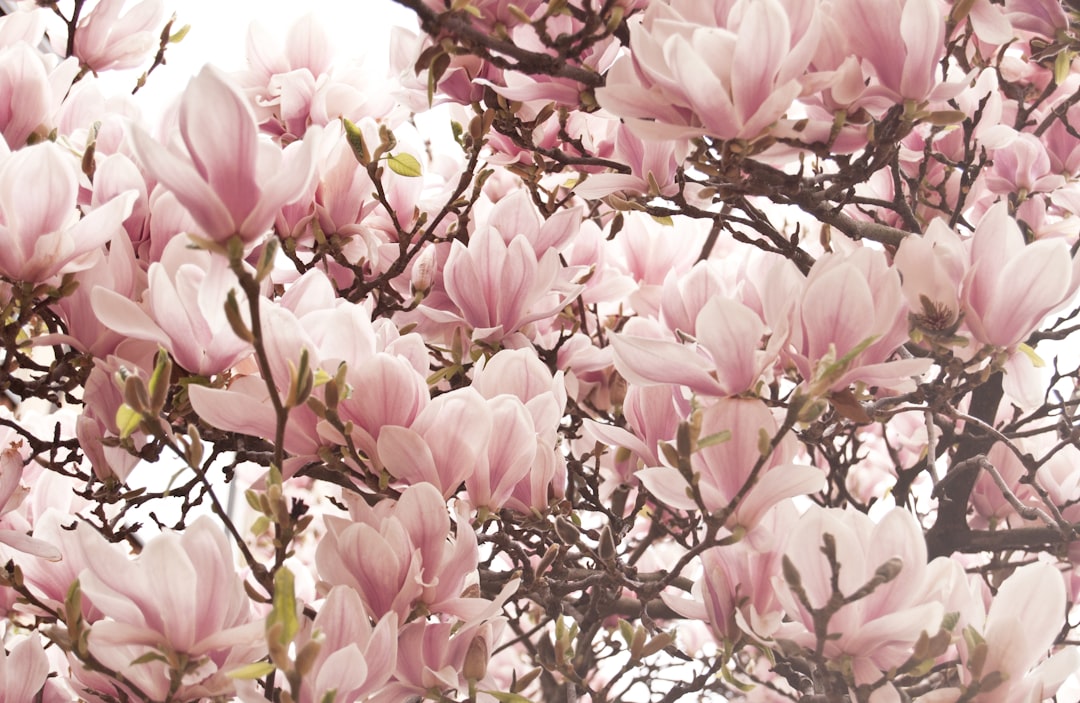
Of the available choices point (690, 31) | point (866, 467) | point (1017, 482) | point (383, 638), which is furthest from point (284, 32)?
point (866, 467)

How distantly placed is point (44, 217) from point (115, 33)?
465 mm

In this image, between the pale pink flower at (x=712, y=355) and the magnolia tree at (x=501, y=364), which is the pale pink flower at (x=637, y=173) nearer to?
the magnolia tree at (x=501, y=364)

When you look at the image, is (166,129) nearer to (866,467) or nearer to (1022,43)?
(1022,43)

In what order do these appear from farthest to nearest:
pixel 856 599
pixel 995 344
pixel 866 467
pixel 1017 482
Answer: pixel 866 467 → pixel 1017 482 → pixel 995 344 → pixel 856 599

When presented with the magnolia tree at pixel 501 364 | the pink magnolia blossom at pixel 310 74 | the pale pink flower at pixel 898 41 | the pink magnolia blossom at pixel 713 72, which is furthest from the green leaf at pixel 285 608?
the pink magnolia blossom at pixel 310 74

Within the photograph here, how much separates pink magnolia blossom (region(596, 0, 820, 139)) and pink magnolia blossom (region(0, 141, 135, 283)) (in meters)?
0.34

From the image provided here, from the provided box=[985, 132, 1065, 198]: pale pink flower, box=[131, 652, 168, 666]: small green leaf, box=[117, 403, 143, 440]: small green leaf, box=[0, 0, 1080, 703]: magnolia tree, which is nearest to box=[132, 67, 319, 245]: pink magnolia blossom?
box=[0, 0, 1080, 703]: magnolia tree

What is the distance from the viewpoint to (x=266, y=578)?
529 mm

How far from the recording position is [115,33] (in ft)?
3.11

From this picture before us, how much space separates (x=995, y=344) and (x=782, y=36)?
10.0 inches

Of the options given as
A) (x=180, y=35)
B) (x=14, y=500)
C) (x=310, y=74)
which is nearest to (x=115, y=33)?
(x=180, y=35)

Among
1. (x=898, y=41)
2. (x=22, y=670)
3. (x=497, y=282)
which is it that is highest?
(x=898, y=41)

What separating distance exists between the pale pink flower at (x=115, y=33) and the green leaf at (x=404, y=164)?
0.42 m

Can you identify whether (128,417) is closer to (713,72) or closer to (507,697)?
(507,697)
